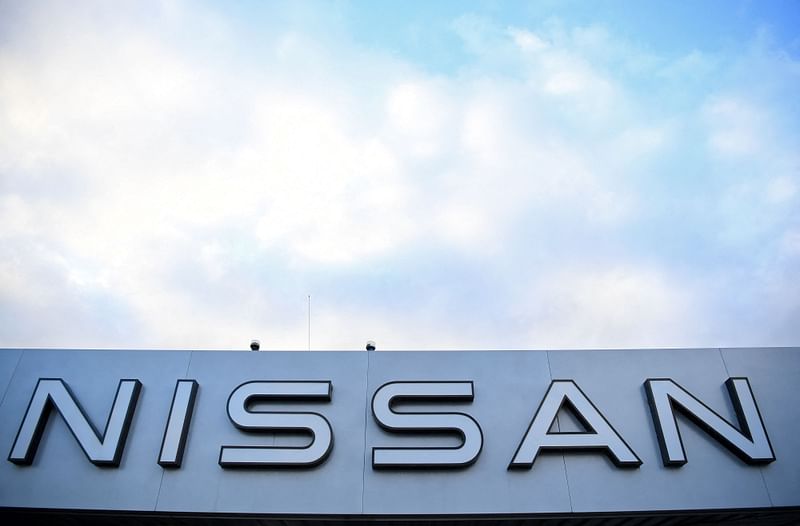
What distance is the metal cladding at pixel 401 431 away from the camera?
915 centimetres

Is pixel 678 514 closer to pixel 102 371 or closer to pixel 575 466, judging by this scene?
pixel 575 466

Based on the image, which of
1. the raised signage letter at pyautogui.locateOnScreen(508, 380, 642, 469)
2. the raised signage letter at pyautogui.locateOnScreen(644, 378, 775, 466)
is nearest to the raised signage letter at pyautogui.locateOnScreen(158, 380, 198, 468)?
the raised signage letter at pyautogui.locateOnScreen(508, 380, 642, 469)

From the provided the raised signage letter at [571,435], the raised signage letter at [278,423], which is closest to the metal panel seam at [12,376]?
the raised signage letter at [278,423]

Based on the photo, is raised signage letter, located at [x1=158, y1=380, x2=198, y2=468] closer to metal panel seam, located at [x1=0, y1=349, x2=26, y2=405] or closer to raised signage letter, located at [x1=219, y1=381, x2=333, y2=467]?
raised signage letter, located at [x1=219, y1=381, x2=333, y2=467]

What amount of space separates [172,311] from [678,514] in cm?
1563

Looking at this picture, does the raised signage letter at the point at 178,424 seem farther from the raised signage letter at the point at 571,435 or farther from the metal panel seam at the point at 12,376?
the raised signage letter at the point at 571,435

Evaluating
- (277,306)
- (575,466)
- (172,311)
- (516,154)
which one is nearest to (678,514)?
(575,466)

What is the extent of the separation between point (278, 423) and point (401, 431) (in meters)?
2.47

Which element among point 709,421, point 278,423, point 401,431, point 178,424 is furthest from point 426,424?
point 709,421

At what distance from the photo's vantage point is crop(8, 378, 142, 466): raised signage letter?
31.2 feet

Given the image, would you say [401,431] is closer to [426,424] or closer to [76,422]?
[426,424]

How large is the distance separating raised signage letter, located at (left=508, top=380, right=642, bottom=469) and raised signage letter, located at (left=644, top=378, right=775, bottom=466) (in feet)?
2.78

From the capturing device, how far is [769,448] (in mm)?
9344

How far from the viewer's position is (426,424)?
9.70 m
